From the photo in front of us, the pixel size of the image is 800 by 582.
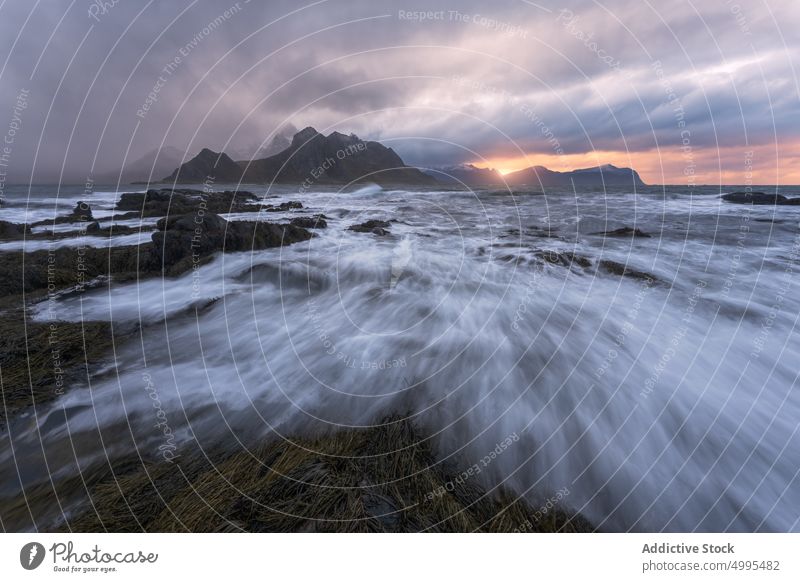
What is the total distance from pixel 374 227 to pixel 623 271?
19.3 feet

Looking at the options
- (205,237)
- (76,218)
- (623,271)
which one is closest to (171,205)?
(76,218)

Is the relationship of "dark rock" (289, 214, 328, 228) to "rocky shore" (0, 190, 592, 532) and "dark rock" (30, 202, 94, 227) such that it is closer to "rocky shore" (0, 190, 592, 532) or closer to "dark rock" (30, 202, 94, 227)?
"dark rock" (30, 202, 94, 227)

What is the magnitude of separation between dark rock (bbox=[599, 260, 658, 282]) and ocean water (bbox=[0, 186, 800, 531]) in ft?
0.40

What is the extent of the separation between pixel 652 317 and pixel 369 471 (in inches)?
174

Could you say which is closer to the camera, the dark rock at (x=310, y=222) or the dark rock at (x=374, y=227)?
the dark rock at (x=374, y=227)

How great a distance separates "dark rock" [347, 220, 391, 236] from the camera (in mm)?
8327

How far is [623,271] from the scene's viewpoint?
579cm

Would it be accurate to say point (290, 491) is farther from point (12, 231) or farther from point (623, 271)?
point (12, 231)

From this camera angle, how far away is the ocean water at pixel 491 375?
7.36 ft

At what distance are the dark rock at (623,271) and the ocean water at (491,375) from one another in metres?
0.12

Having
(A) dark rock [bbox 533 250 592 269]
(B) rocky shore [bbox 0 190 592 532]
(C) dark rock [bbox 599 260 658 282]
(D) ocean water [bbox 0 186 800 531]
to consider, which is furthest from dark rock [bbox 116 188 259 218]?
(C) dark rock [bbox 599 260 658 282]

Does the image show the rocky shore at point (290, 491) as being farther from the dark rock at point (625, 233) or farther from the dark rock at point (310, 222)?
the dark rock at point (625, 233)

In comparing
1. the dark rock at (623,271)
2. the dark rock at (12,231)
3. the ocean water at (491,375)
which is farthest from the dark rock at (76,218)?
the dark rock at (623,271)
